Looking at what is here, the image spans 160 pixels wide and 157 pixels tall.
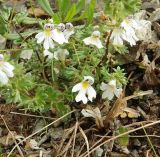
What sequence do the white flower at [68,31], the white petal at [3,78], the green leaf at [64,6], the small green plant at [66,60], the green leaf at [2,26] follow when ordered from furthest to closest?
the green leaf at [64,6]
the green leaf at [2,26]
the white flower at [68,31]
the small green plant at [66,60]
the white petal at [3,78]

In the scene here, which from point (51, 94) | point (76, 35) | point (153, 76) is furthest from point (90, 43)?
point (153, 76)

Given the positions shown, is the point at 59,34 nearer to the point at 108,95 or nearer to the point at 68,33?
the point at 68,33

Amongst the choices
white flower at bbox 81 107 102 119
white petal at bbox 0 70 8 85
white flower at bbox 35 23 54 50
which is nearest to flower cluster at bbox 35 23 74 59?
white flower at bbox 35 23 54 50

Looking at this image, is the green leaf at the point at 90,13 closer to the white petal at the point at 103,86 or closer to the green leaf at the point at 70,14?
the green leaf at the point at 70,14

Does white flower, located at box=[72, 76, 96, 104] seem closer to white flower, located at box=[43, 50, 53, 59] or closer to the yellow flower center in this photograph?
the yellow flower center

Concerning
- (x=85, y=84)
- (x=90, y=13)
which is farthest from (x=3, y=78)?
(x=90, y=13)

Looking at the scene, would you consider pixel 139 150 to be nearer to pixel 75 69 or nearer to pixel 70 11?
pixel 75 69

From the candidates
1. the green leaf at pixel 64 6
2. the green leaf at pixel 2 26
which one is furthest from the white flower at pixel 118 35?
the green leaf at pixel 2 26
